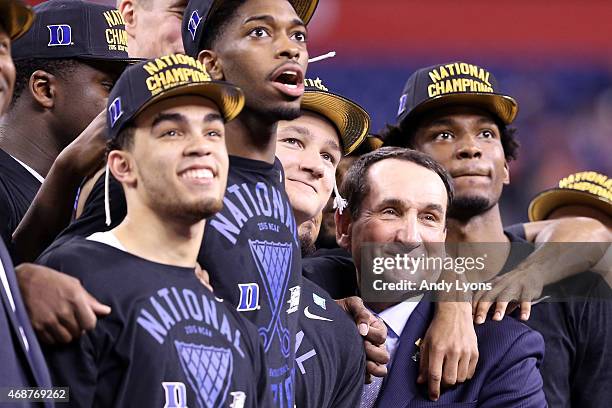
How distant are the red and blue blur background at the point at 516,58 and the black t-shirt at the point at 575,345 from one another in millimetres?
3411

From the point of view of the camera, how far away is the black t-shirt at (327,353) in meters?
3.04

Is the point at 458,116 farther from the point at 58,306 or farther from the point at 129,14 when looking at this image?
the point at 58,306

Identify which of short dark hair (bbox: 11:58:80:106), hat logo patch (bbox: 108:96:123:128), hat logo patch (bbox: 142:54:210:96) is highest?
short dark hair (bbox: 11:58:80:106)

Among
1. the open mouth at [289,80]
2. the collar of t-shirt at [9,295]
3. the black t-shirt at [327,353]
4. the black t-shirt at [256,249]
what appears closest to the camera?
the collar of t-shirt at [9,295]

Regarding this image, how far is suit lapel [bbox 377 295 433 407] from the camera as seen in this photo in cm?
322

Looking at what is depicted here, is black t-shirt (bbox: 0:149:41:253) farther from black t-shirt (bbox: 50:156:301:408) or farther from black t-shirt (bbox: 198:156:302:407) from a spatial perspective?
black t-shirt (bbox: 198:156:302:407)

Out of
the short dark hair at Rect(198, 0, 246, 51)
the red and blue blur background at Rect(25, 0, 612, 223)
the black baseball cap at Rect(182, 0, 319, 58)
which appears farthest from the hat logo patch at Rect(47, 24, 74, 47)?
the red and blue blur background at Rect(25, 0, 612, 223)

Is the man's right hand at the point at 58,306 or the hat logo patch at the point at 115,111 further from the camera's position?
the hat logo patch at the point at 115,111

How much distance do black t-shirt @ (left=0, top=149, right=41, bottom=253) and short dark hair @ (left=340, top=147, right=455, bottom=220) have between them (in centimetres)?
94

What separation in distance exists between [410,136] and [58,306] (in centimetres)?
209

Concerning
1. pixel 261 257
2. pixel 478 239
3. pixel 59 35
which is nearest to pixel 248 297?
pixel 261 257

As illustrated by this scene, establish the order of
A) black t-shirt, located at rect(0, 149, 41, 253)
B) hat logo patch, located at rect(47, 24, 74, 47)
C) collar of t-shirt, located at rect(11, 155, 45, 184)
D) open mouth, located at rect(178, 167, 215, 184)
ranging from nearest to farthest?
open mouth, located at rect(178, 167, 215, 184) → black t-shirt, located at rect(0, 149, 41, 253) → collar of t-shirt, located at rect(11, 155, 45, 184) → hat logo patch, located at rect(47, 24, 74, 47)

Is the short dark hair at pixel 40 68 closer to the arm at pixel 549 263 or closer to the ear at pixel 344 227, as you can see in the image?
the ear at pixel 344 227

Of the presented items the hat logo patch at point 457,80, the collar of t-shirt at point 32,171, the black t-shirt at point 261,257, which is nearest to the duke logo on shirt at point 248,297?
the black t-shirt at point 261,257
